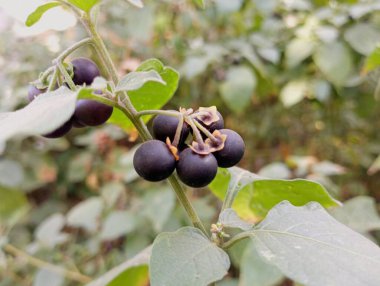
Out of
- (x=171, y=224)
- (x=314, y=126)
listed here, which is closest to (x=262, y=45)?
(x=314, y=126)

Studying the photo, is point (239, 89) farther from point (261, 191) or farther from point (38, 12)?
point (38, 12)

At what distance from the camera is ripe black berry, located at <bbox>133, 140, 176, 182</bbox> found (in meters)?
0.65

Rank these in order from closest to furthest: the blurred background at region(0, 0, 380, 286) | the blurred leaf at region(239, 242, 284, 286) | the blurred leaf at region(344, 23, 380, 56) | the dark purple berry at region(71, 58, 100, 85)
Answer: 1. the dark purple berry at region(71, 58, 100, 85)
2. the blurred leaf at region(239, 242, 284, 286)
3. the blurred leaf at region(344, 23, 380, 56)
4. the blurred background at region(0, 0, 380, 286)

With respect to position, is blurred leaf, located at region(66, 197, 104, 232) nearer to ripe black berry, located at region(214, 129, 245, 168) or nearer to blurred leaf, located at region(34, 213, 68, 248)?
blurred leaf, located at region(34, 213, 68, 248)

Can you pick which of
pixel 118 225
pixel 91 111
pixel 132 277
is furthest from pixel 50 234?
pixel 91 111

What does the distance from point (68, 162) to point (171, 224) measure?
104cm

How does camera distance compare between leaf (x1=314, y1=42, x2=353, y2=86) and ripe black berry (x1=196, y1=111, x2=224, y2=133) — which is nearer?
ripe black berry (x1=196, y1=111, x2=224, y2=133)

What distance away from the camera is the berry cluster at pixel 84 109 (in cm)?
70

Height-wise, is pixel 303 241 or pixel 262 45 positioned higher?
pixel 303 241

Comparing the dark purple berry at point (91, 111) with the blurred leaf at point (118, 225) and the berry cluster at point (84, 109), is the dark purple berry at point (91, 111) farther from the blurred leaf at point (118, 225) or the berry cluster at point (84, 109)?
the blurred leaf at point (118, 225)

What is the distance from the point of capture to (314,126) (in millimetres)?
2615

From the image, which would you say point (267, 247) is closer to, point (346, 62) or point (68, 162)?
point (346, 62)

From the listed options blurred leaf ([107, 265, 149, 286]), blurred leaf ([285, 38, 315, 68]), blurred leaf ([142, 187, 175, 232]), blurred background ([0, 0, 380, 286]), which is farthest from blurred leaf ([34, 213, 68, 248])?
blurred leaf ([285, 38, 315, 68])

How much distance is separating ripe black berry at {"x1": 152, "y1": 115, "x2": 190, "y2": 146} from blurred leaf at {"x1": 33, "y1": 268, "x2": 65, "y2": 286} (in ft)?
4.11
